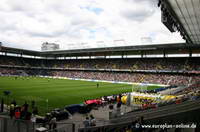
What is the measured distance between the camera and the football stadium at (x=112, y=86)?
9741mm

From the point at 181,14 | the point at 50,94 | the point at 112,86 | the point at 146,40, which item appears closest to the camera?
the point at 181,14

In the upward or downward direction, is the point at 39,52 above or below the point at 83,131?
above

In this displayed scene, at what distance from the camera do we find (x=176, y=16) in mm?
19141

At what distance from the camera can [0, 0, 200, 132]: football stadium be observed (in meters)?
9.74

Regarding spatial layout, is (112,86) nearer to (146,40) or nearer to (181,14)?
(146,40)

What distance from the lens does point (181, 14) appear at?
18.4 m

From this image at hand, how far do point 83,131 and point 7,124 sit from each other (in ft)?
12.6

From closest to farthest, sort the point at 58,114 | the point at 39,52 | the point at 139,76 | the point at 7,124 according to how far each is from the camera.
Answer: the point at 7,124, the point at 58,114, the point at 139,76, the point at 39,52

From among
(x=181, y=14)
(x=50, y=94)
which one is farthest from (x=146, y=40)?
(x=50, y=94)

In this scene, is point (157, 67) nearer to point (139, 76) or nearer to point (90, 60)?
point (139, 76)

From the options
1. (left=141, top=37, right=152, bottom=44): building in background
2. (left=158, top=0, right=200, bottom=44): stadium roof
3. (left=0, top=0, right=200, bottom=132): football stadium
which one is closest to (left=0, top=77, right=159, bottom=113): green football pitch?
(left=0, top=0, right=200, bottom=132): football stadium

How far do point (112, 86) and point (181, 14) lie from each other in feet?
87.0

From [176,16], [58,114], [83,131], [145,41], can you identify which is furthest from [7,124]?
[145,41]

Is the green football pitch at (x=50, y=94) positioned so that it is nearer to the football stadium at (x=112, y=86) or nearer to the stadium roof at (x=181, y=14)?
the football stadium at (x=112, y=86)
